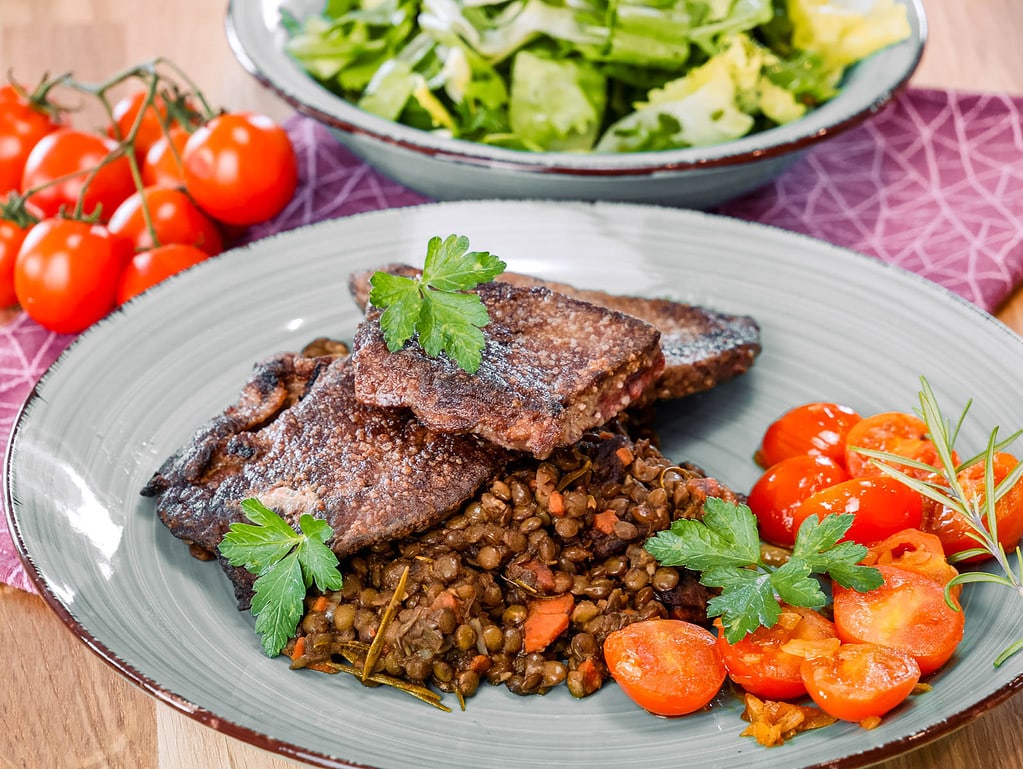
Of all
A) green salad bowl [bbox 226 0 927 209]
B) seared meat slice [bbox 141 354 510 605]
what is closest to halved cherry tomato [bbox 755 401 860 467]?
seared meat slice [bbox 141 354 510 605]

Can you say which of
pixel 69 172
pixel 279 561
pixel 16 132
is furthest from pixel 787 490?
pixel 16 132

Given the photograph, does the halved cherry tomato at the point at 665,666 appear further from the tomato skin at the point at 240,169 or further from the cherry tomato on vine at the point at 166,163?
the cherry tomato on vine at the point at 166,163

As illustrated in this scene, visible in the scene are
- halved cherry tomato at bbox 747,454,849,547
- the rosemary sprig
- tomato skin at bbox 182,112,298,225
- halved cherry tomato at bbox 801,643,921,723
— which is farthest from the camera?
tomato skin at bbox 182,112,298,225

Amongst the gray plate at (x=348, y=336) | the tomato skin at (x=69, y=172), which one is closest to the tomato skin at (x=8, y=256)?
the tomato skin at (x=69, y=172)

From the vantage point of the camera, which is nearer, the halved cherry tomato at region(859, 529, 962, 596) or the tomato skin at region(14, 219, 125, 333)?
the halved cherry tomato at region(859, 529, 962, 596)

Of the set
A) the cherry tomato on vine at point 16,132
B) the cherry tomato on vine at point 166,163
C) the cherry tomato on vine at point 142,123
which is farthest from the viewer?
the cherry tomato on vine at point 142,123

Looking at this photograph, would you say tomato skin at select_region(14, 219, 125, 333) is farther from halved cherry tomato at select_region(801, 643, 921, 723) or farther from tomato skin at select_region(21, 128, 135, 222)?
halved cherry tomato at select_region(801, 643, 921, 723)

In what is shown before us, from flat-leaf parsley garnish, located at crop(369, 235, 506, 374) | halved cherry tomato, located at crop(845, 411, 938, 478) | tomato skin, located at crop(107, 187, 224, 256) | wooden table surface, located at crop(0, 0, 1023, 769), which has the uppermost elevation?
flat-leaf parsley garnish, located at crop(369, 235, 506, 374)
